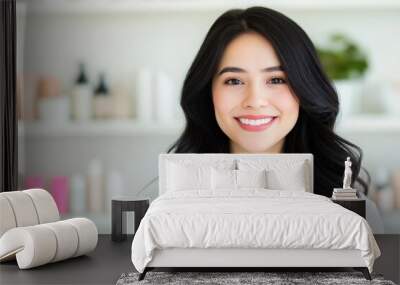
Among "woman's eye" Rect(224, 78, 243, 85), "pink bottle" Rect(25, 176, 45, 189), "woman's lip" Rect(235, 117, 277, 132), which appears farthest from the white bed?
"pink bottle" Rect(25, 176, 45, 189)

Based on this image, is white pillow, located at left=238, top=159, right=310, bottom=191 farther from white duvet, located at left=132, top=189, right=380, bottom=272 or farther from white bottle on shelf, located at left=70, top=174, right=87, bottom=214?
white bottle on shelf, located at left=70, top=174, right=87, bottom=214

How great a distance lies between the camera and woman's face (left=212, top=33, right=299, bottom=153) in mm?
6441

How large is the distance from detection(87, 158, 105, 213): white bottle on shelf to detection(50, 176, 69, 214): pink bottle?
215 mm

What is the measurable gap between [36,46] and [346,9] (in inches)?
112

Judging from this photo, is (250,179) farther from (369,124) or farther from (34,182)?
(34,182)

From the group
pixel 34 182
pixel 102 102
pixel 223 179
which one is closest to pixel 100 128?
pixel 102 102

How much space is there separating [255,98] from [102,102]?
142 cm

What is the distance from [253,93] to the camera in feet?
21.2

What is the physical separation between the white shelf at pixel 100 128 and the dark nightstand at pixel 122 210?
68 centimetres

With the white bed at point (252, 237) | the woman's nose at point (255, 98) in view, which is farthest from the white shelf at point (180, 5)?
the white bed at point (252, 237)

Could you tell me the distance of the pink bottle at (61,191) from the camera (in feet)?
22.3

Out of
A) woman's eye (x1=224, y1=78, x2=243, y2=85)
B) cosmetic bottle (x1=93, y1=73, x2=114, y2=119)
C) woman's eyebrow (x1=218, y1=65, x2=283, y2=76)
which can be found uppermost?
woman's eyebrow (x1=218, y1=65, x2=283, y2=76)

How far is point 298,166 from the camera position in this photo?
6219 mm

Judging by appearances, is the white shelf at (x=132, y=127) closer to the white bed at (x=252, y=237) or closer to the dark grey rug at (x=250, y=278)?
the white bed at (x=252, y=237)
